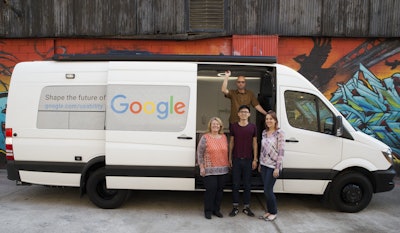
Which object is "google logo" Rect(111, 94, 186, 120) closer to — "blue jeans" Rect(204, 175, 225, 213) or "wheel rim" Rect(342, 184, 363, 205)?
"blue jeans" Rect(204, 175, 225, 213)

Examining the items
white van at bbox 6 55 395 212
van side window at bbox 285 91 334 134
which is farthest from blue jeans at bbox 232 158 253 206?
van side window at bbox 285 91 334 134

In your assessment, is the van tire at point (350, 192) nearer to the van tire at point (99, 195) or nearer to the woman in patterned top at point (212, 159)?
the woman in patterned top at point (212, 159)

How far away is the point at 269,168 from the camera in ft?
17.3

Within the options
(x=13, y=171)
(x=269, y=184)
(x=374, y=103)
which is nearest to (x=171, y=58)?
(x=269, y=184)

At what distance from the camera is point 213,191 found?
5414 millimetres

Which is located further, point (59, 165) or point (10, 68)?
point (10, 68)

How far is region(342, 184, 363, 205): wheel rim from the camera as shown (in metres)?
5.78

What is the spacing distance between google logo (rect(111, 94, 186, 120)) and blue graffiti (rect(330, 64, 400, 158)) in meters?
5.23

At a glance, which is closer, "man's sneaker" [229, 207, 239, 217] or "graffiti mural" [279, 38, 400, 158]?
"man's sneaker" [229, 207, 239, 217]

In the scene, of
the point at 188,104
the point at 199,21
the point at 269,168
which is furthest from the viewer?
the point at 199,21

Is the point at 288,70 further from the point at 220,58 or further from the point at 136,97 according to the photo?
the point at 136,97

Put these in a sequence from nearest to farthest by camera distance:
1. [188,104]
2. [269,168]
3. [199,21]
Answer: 1. [269,168]
2. [188,104]
3. [199,21]

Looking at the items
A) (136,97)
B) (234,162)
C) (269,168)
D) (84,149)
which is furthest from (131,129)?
(269,168)

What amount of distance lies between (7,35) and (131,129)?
240 inches
